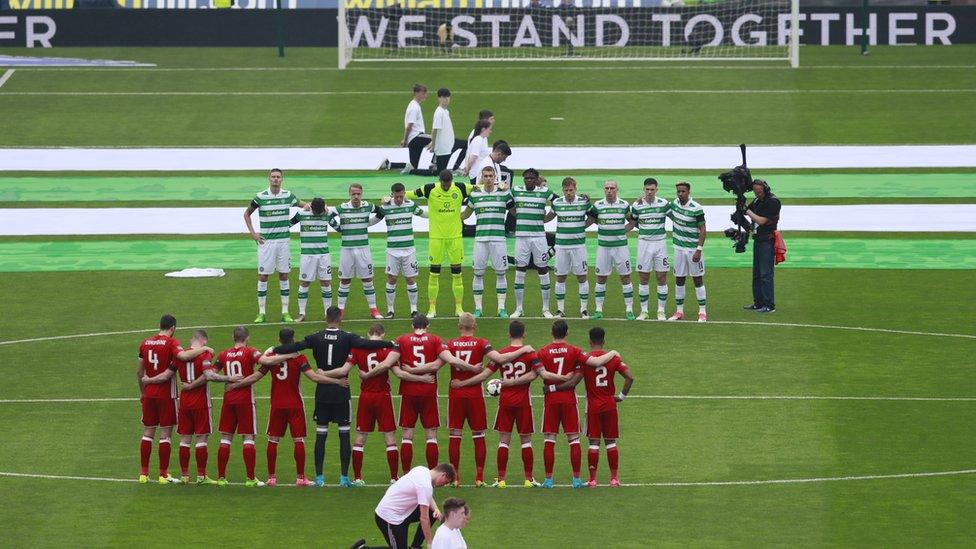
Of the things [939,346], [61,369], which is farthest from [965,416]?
[61,369]

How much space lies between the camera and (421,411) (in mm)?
18281

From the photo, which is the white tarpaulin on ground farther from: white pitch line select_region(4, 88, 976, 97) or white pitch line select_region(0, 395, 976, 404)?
white pitch line select_region(0, 395, 976, 404)

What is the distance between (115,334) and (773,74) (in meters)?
24.6

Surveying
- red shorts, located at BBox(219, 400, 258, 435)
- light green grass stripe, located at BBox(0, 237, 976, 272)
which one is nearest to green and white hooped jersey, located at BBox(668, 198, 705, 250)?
light green grass stripe, located at BBox(0, 237, 976, 272)

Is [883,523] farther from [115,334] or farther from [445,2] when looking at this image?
[445,2]

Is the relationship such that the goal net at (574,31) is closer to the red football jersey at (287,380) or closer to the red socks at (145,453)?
the red socks at (145,453)

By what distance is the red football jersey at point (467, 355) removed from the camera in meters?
18.1

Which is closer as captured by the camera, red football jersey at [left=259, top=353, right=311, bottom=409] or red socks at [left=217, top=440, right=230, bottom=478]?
red football jersey at [left=259, top=353, right=311, bottom=409]

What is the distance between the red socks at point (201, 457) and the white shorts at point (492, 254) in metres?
7.86

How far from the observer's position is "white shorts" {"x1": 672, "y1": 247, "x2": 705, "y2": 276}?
82.2ft

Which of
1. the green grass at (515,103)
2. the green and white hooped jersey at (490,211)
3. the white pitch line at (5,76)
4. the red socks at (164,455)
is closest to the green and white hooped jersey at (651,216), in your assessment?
the green and white hooped jersey at (490,211)

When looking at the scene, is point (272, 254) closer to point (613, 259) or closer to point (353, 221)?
point (353, 221)

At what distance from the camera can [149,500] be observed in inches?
699

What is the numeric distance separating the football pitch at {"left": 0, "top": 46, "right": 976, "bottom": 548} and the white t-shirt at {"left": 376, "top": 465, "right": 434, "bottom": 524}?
138cm
